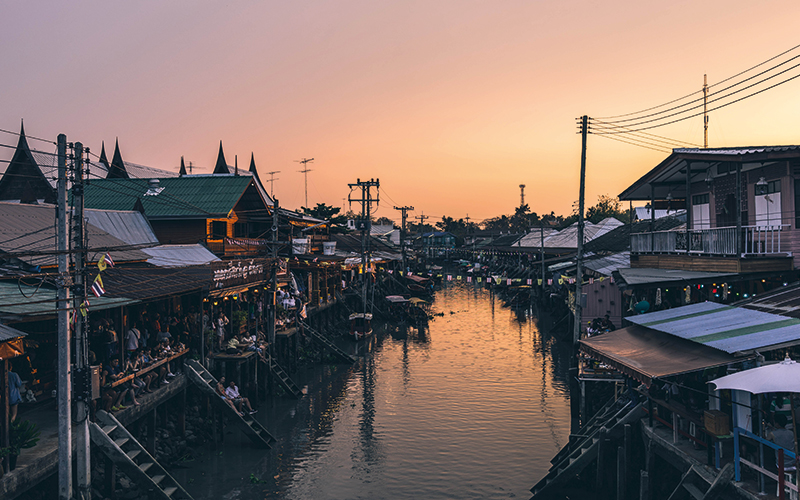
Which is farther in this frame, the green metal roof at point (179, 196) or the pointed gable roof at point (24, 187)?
the pointed gable roof at point (24, 187)

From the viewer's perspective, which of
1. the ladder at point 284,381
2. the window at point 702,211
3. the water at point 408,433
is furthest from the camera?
the ladder at point 284,381

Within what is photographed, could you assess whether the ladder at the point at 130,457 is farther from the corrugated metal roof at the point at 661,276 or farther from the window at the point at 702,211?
the window at the point at 702,211

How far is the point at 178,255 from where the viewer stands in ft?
81.9

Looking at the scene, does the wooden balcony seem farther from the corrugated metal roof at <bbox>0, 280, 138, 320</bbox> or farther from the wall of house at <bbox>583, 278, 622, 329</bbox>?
the corrugated metal roof at <bbox>0, 280, 138, 320</bbox>

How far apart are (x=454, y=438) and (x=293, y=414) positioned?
7.43 meters

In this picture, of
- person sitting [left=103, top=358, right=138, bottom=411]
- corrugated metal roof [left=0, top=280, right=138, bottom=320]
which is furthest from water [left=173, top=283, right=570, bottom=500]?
corrugated metal roof [left=0, top=280, right=138, bottom=320]

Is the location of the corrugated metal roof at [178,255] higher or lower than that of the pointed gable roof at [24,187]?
lower

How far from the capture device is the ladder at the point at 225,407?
19.2m

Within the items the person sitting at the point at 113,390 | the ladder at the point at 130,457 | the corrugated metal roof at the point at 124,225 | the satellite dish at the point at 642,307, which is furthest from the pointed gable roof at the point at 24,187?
the satellite dish at the point at 642,307

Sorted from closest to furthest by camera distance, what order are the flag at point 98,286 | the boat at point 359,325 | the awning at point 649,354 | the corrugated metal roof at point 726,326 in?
1. the corrugated metal roof at point 726,326
2. the awning at point 649,354
3. the flag at point 98,286
4. the boat at point 359,325

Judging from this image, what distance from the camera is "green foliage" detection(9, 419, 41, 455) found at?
38.5ft

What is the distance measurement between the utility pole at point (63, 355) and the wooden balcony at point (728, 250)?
18043 millimetres

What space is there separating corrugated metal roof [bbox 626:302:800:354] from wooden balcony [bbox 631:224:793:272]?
5.91 feet

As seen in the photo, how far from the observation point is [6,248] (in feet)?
49.4
